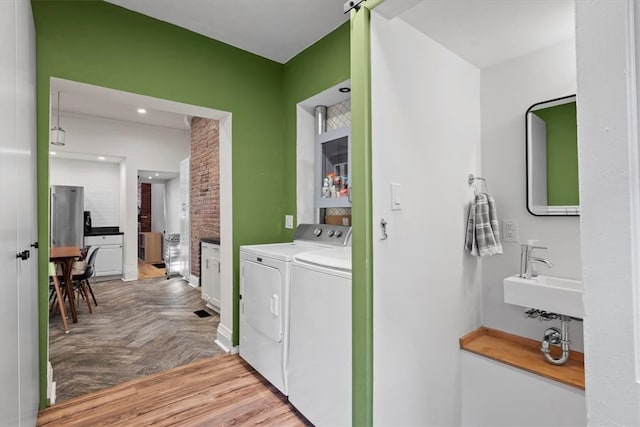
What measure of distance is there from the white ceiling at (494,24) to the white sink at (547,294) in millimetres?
1436

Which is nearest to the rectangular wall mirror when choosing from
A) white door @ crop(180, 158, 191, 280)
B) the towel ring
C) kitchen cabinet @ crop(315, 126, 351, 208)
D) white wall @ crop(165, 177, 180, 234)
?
the towel ring

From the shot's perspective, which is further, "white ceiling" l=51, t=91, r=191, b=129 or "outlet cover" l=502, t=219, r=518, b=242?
"white ceiling" l=51, t=91, r=191, b=129

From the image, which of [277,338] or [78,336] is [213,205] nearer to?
[78,336]

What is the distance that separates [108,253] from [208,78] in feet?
15.0

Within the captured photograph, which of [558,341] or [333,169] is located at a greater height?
[333,169]

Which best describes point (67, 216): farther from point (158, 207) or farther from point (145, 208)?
point (145, 208)

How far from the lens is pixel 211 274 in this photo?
12.5 feet

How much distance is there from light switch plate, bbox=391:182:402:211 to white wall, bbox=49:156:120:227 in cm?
644

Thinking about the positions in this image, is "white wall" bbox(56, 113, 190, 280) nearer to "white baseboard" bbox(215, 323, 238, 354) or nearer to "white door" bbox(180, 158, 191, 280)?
"white door" bbox(180, 158, 191, 280)

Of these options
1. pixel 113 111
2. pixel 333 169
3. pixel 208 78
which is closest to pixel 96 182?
pixel 113 111

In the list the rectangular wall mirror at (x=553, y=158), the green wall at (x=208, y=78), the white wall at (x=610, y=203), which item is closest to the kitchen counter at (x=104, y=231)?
the green wall at (x=208, y=78)

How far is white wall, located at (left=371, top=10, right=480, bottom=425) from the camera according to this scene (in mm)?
1428

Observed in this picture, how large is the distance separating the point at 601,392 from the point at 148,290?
17.6 ft

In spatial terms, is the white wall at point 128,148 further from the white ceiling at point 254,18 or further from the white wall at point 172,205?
the white ceiling at point 254,18
